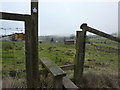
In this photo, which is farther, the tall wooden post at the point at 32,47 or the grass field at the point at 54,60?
the grass field at the point at 54,60

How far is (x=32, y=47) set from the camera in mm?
1813

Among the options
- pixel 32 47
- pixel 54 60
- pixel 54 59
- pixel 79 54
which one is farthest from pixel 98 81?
pixel 54 59

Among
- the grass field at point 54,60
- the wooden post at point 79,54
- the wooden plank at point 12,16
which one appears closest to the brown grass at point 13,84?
the grass field at point 54,60

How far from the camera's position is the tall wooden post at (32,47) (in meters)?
1.76

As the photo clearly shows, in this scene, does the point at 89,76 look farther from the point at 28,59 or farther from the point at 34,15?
the point at 34,15

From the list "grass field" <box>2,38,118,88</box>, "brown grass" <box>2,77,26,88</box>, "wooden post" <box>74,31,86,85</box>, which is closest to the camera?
"brown grass" <box>2,77,26,88</box>

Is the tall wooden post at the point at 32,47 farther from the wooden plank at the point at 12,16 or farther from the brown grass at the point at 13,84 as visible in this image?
the brown grass at the point at 13,84

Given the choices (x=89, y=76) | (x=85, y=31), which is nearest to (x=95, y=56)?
(x=89, y=76)

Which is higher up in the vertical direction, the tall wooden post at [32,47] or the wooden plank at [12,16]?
the wooden plank at [12,16]

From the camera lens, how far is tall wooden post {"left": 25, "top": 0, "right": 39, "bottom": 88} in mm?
1758

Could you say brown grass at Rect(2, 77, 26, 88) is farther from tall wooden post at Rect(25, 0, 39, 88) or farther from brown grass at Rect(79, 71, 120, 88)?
brown grass at Rect(79, 71, 120, 88)

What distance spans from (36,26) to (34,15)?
0.57 feet

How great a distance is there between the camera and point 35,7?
5.79 ft

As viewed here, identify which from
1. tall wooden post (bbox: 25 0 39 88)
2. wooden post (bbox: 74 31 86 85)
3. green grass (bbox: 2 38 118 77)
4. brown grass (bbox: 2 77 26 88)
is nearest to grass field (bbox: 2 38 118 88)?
green grass (bbox: 2 38 118 77)
